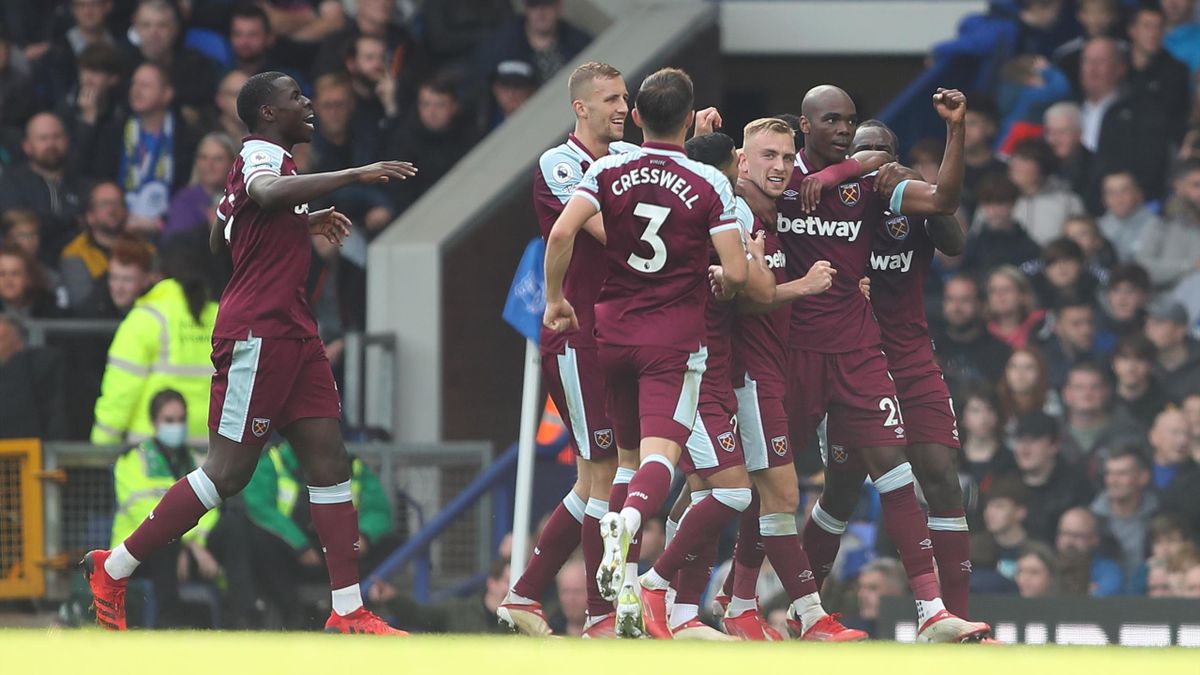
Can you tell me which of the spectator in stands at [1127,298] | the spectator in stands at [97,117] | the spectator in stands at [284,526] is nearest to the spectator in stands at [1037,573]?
the spectator in stands at [1127,298]

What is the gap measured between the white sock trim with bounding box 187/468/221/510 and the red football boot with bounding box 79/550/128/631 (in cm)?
47

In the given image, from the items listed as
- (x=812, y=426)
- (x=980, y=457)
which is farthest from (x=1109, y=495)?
(x=812, y=426)

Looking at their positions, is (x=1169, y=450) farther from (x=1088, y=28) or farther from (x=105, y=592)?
(x=105, y=592)

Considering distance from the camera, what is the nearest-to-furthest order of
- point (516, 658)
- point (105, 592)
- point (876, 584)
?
1. point (516, 658)
2. point (105, 592)
3. point (876, 584)

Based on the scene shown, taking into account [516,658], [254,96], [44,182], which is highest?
[44,182]

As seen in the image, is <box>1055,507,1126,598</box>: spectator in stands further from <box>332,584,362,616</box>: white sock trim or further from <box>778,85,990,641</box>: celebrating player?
<box>332,584,362,616</box>: white sock trim

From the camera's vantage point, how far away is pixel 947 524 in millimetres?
10016

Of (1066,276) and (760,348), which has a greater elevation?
(1066,276)

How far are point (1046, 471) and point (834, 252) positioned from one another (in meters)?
4.64

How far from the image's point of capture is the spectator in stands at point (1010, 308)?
14.8 m

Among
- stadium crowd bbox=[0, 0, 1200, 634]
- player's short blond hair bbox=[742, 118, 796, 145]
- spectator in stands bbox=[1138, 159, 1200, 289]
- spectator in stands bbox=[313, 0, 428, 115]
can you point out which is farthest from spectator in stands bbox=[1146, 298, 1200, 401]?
player's short blond hair bbox=[742, 118, 796, 145]

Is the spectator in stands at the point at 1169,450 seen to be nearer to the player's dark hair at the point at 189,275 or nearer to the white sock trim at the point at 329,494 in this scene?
the player's dark hair at the point at 189,275

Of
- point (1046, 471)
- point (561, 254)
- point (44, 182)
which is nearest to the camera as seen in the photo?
point (561, 254)

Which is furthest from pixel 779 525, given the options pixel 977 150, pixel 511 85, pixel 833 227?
pixel 511 85
